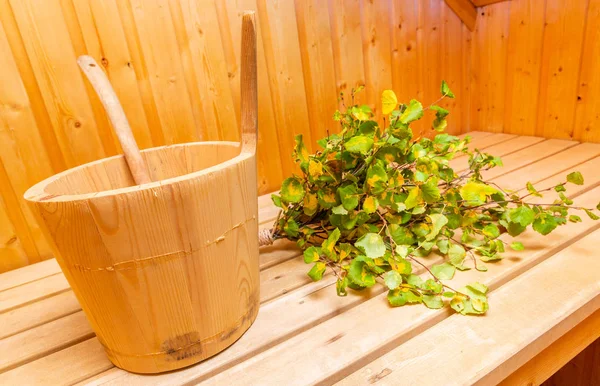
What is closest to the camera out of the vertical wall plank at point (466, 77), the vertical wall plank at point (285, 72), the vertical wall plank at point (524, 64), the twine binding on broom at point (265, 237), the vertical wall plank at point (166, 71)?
the twine binding on broom at point (265, 237)

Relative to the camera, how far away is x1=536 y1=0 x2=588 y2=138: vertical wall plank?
1458 mm

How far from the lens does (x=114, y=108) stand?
753 mm

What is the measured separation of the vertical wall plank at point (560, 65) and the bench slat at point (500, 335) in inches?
42.4

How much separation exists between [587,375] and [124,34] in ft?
6.31

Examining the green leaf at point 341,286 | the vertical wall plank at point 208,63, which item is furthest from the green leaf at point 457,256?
the vertical wall plank at point 208,63

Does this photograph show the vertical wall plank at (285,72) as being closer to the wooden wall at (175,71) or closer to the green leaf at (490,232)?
the wooden wall at (175,71)

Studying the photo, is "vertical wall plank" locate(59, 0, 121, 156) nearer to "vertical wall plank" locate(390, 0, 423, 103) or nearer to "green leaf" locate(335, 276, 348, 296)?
"green leaf" locate(335, 276, 348, 296)

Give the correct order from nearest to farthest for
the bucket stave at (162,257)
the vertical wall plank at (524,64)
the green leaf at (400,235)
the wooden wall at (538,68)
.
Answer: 1. the bucket stave at (162,257)
2. the green leaf at (400,235)
3. the wooden wall at (538,68)
4. the vertical wall plank at (524,64)

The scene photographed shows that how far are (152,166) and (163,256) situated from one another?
335 millimetres

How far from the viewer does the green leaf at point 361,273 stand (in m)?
0.72

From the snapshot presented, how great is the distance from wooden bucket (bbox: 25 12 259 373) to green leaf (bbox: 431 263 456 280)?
37 centimetres

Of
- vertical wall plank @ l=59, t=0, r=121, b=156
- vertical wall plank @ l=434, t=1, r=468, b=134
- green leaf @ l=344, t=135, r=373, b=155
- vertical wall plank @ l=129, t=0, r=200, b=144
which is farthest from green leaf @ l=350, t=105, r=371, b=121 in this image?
vertical wall plank @ l=434, t=1, r=468, b=134

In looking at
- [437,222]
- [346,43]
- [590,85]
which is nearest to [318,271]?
[437,222]

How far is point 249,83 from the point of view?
68 cm
